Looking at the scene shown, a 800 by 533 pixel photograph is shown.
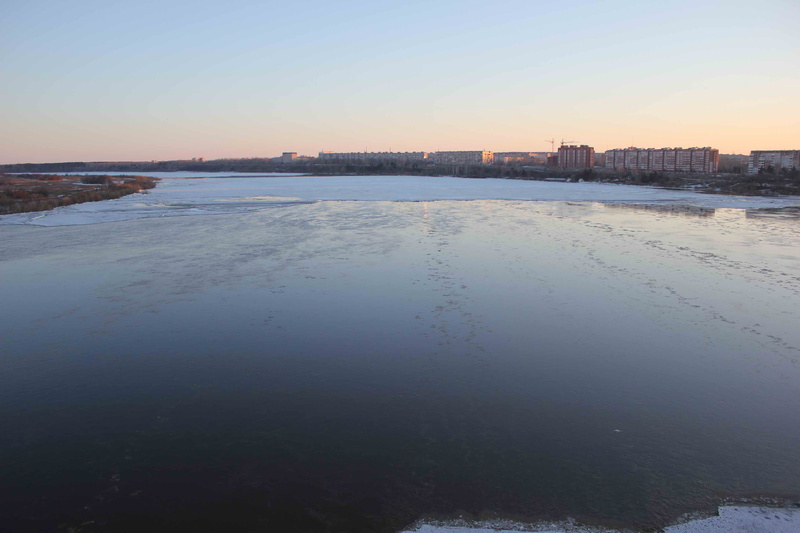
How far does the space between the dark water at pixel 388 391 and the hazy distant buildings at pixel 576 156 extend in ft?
162

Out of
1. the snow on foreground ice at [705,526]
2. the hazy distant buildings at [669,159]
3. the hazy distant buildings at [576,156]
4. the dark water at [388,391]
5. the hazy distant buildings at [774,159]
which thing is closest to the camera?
the snow on foreground ice at [705,526]

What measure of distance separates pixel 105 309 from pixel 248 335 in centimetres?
159

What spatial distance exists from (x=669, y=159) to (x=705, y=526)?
51026 mm

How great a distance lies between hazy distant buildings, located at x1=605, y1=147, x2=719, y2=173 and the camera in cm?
4441

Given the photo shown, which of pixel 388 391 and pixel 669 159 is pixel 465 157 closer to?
pixel 669 159

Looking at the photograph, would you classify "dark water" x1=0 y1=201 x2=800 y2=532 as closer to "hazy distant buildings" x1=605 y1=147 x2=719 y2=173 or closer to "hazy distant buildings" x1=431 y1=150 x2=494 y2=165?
"hazy distant buildings" x1=605 y1=147 x2=719 y2=173

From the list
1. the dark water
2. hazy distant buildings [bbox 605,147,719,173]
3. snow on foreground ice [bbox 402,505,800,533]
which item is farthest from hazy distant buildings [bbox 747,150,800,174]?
snow on foreground ice [bbox 402,505,800,533]

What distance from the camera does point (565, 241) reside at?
8.58m

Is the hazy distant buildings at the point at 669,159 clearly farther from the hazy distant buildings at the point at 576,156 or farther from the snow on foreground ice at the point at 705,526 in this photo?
the snow on foreground ice at the point at 705,526

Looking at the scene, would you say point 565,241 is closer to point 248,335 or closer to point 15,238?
point 248,335

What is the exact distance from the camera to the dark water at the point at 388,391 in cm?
227

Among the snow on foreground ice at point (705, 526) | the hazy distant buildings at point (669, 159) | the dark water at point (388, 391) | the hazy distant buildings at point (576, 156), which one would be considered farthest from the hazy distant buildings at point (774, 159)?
the snow on foreground ice at point (705, 526)

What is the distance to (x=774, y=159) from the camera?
135 feet

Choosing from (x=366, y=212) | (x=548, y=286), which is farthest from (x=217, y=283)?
(x=366, y=212)
